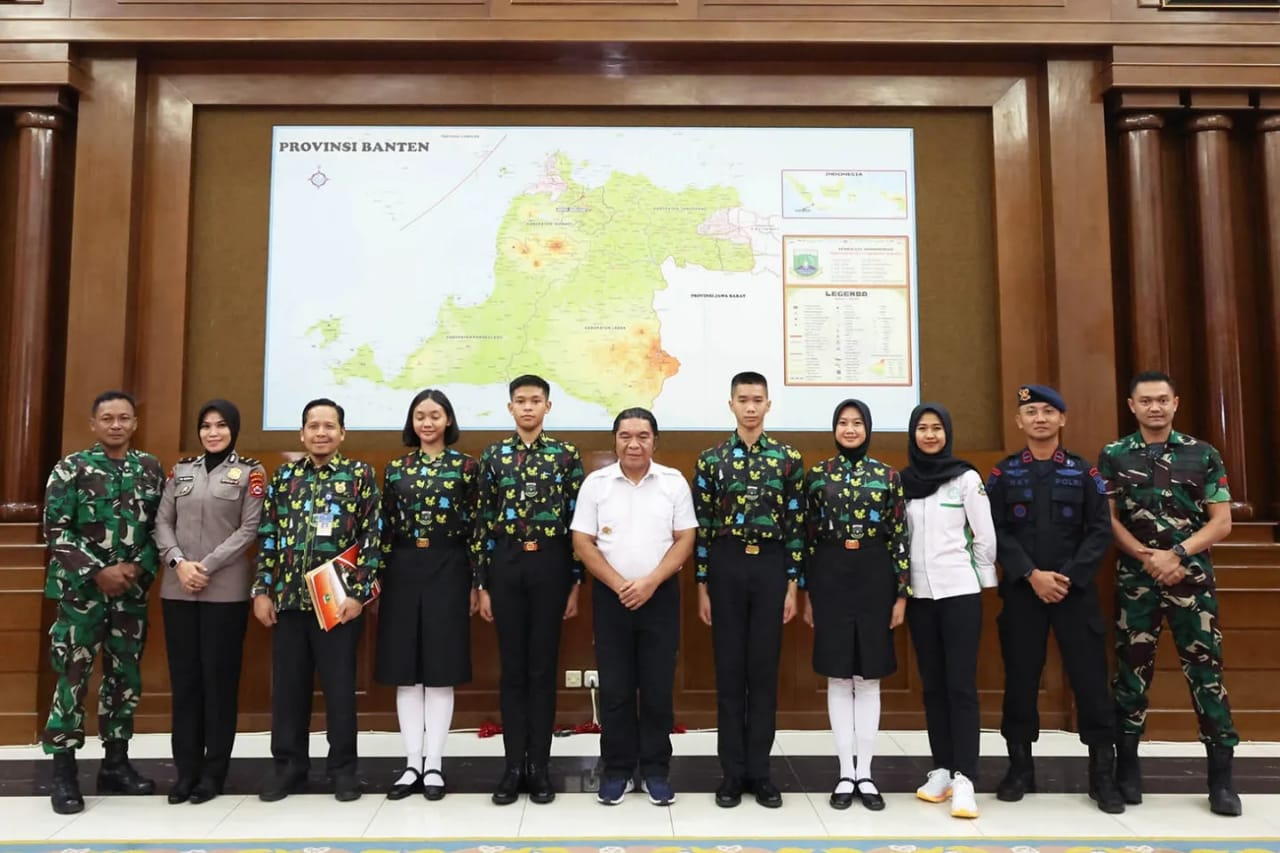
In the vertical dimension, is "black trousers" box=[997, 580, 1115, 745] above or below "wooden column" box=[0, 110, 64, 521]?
below

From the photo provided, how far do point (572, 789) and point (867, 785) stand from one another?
109 centimetres

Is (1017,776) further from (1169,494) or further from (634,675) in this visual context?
(634,675)

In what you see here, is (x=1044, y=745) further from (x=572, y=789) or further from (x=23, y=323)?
(x=23, y=323)

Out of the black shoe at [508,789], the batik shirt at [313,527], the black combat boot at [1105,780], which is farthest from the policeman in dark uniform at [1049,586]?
the batik shirt at [313,527]

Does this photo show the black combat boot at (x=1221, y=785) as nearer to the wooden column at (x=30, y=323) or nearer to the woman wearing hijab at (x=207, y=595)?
the woman wearing hijab at (x=207, y=595)

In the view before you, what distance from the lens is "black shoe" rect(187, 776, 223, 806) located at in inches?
118

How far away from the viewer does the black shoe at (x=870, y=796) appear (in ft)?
9.58

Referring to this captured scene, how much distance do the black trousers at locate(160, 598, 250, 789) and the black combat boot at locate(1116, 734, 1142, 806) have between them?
3271 mm

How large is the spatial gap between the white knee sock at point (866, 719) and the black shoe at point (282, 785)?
6.79 feet

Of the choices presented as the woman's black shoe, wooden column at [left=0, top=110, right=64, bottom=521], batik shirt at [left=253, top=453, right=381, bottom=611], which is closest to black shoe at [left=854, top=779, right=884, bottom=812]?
the woman's black shoe

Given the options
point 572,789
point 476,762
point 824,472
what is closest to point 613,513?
point 824,472

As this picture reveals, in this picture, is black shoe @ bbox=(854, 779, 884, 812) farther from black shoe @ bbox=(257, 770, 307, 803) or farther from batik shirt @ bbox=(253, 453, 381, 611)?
black shoe @ bbox=(257, 770, 307, 803)

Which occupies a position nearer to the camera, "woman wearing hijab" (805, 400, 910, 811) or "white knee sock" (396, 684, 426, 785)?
"woman wearing hijab" (805, 400, 910, 811)

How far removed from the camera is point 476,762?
11.4 ft
